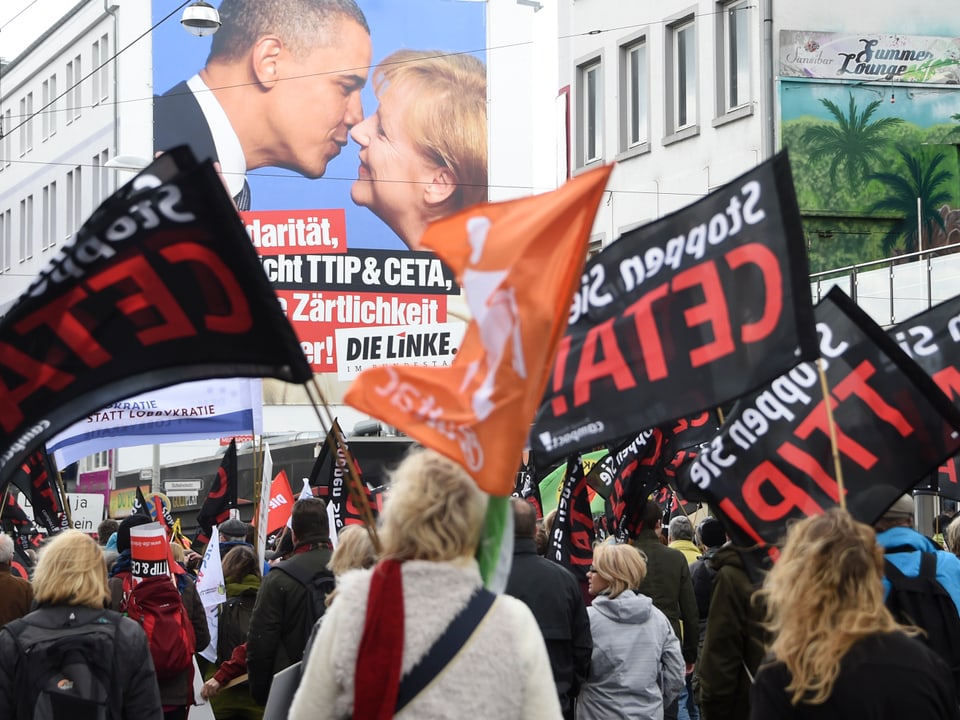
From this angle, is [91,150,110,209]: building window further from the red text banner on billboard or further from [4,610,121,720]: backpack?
[4,610,121,720]: backpack

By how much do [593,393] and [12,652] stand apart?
250cm

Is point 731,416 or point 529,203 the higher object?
point 529,203

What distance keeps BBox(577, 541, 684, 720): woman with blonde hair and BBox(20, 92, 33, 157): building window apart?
63288 mm

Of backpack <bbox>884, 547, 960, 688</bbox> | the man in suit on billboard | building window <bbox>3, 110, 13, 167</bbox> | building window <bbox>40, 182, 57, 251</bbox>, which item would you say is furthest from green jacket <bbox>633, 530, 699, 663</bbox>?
building window <bbox>3, 110, 13, 167</bbox>

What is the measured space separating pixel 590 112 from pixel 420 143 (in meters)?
24.1

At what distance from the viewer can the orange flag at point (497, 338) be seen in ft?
16.5

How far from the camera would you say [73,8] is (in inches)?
2490

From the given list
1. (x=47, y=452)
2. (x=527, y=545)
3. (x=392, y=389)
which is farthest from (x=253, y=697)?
(x=47, y=452)

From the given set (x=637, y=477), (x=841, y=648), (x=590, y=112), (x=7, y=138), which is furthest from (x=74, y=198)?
(x=841, y=648)

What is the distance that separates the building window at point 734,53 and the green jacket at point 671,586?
2256 centimetres

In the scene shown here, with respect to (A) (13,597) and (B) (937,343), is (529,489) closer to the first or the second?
(A) (13,597)

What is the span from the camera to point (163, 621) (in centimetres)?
950

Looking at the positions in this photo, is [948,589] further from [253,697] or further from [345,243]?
[345,243]

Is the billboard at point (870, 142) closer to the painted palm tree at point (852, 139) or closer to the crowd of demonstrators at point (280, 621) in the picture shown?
the painted palm tree at point (852, 139)
